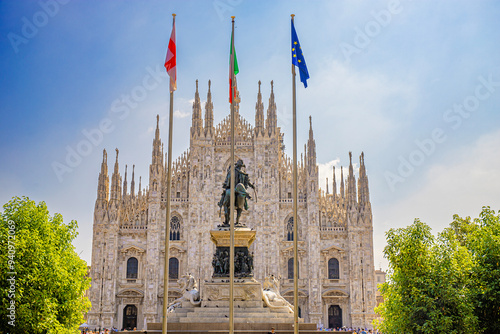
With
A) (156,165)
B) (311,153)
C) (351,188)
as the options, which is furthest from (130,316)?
(351,188)

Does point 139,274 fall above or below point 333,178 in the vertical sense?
below

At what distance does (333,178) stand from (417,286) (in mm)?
34652

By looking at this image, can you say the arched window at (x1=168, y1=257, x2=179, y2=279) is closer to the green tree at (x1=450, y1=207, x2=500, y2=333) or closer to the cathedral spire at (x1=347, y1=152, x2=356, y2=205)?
the cathedral spire at (x1=347, y1=152, x2=356, y2=205)

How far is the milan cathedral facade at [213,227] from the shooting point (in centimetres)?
5038

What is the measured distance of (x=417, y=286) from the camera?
22.6m

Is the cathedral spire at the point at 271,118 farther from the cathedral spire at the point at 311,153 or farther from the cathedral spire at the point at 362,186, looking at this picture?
the cathedral spire at the point at 362,186

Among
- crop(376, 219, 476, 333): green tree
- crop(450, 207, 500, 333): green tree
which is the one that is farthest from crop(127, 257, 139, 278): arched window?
crop(450, 207, 500, 333): green tree

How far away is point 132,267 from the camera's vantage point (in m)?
51.7

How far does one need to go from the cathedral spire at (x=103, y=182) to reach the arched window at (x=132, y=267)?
252 inches

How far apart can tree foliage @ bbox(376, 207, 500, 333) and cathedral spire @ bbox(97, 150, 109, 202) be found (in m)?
34.9

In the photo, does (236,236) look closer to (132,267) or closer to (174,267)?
(174,267)

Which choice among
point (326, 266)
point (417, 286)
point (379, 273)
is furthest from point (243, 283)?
point (379, 273)

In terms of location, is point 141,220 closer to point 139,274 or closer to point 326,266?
point 139,274

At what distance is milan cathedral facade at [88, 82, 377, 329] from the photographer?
50375 mm
